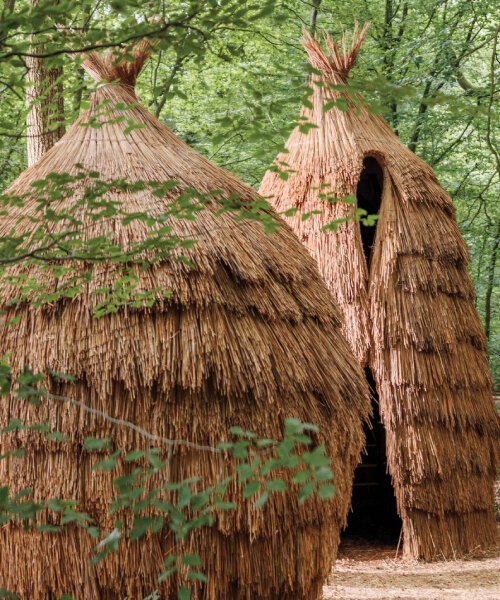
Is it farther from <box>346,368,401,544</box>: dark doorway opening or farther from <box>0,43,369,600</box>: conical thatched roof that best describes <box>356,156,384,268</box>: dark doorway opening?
<box>0,43,369,600</box>: conical thatched roof

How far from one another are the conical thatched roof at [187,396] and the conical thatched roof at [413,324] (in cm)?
255

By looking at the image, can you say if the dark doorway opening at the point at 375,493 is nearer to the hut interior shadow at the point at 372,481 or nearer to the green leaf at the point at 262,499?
the hut interior shadow at the point at 372,481

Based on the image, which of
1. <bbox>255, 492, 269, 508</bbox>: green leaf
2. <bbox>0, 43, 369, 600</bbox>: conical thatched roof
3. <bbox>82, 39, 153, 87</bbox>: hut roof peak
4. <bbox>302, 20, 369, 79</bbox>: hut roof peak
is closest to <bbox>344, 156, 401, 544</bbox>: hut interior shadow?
<bbox>302, 20, 369, 79</bbox>: hut roof peak

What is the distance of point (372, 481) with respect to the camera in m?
8.22

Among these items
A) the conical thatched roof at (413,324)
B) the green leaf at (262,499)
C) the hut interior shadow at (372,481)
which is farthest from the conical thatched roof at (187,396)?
the hut interior shadow at (372,481)

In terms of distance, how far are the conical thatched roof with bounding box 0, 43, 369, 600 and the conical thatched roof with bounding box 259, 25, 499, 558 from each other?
2.55m

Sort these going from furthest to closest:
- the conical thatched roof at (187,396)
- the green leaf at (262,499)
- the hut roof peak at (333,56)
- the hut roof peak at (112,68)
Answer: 1. the hut roof peak at (333,56)
2. the hut roof peak at (112,68)
3. the conical thatched roof at (187,396)
4. the green leaf at (262,499)

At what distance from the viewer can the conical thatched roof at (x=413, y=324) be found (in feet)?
20.5

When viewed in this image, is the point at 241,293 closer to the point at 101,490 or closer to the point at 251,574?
the point at 101,490

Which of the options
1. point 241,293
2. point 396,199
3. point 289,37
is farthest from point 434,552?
point 289,37

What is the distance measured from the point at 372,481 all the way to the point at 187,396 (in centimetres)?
553

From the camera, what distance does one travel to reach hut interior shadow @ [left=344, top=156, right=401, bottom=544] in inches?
309

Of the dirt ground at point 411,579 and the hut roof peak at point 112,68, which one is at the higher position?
the hut roof peak at point 112,68

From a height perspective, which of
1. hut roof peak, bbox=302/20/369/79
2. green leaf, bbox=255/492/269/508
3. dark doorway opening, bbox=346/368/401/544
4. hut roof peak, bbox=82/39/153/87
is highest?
hut roof peak, bbox=302/20/369/79
